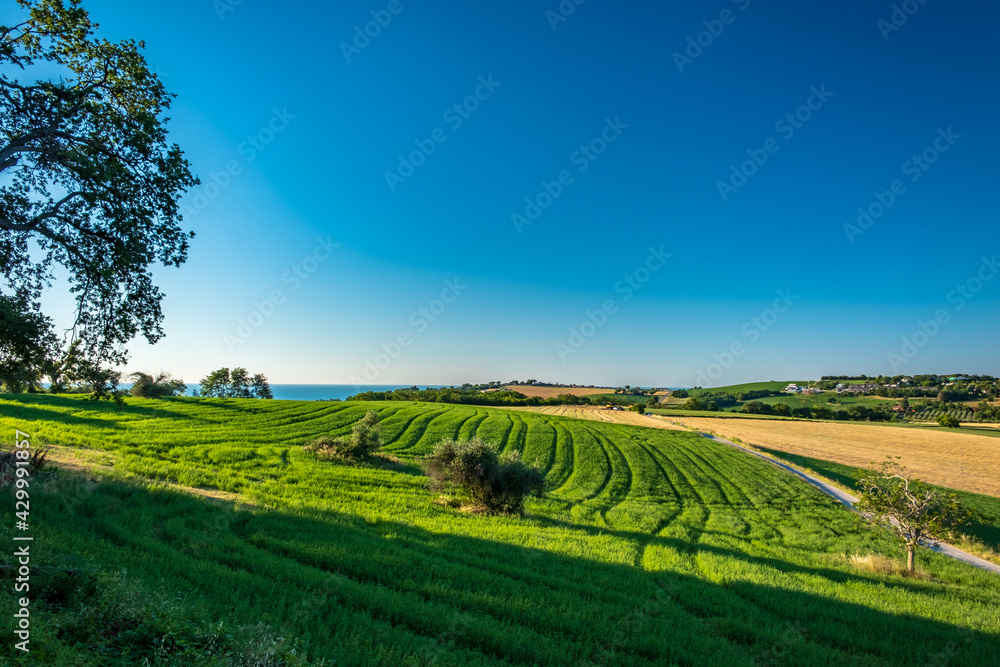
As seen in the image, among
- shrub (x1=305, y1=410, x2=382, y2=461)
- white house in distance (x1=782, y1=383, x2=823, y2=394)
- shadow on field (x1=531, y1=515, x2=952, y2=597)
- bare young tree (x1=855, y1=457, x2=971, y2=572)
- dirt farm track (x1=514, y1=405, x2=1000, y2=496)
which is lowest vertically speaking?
dirt farm track (x1=514, y1=405, x2=1000, y2=496)

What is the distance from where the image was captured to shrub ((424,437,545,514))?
20.5 m

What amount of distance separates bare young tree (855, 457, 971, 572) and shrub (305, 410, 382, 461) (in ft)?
88.7

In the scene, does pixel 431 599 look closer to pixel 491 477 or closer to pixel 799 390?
pixel 491 477

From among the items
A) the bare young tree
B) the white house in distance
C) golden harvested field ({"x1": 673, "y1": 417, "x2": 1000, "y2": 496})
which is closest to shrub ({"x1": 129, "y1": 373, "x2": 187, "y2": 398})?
the bare young tree

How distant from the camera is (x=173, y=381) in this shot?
62594 millimetres

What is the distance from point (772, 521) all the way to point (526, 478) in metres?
17.1

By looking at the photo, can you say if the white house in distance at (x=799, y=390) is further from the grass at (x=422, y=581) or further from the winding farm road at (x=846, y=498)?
the grass at (x=422, y=581)

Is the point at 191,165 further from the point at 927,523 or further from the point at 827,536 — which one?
the point at 827,536

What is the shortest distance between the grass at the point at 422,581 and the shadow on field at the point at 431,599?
0.05m

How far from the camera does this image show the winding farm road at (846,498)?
20439 millimetres
